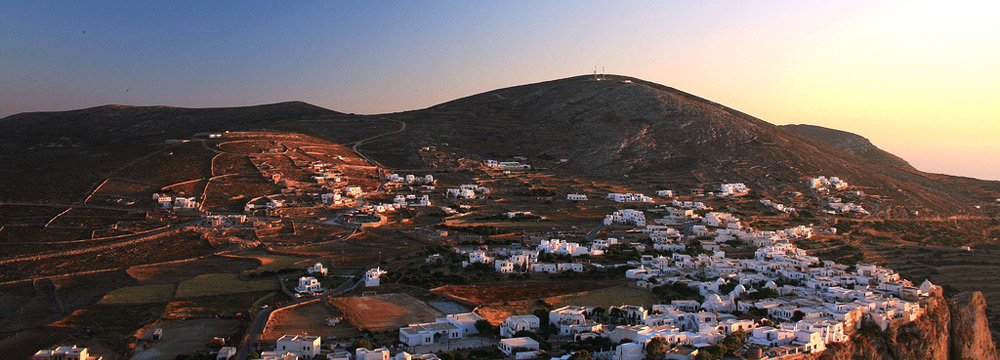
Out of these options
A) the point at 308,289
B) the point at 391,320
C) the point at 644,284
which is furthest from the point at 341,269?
the point at 644,284

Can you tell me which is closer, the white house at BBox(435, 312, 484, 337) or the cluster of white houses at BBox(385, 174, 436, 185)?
the white house at BBox(435, 312, 484, 337)

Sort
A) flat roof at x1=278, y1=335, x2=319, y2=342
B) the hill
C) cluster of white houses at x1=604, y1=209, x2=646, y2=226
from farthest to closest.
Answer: cluster of white houses at x1=604, y1=209, x2=646, y2=226 < the hill < flat roof at x1=278, y1=335, x2=319, y2=342

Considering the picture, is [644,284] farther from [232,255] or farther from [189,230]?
[189,230]

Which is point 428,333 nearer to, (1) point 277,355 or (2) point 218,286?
(1) point 277,355

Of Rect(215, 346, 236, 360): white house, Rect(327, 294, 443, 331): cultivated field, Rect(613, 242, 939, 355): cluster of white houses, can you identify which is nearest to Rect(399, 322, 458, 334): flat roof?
Rect(327, 294, 443, 331): cultivated field

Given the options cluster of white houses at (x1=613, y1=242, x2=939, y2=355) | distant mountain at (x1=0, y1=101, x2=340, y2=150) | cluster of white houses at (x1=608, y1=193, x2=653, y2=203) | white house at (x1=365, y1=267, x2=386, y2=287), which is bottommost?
white house at (x1=365, y1=267, x2=386, y2=287)

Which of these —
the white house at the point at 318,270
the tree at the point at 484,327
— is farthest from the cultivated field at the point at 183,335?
the tree at the point at 484,327

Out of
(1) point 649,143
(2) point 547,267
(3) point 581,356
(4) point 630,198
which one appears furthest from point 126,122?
(3) point 581,356

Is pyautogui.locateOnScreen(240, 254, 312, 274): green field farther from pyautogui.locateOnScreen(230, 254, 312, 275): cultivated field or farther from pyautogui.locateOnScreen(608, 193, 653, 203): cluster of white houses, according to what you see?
pyautogui.locateOnScreen(608, 193, 653, 203): cluster of white houses
